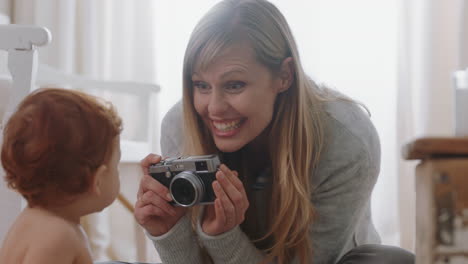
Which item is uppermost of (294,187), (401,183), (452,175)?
(452,175)

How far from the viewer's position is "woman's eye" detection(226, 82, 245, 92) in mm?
1081

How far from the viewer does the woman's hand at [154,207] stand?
1.08 metres

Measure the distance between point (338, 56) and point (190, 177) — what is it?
4.21 ft

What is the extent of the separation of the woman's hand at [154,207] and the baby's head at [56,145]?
23 cm

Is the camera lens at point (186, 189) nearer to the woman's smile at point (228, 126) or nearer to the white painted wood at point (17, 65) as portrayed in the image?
the woman's smile at point (228, 126)

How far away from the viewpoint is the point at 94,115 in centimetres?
83

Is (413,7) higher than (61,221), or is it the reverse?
(413,7)

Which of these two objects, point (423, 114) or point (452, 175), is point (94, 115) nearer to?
point (452, 175)

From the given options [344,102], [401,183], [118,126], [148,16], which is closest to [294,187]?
[344,102]

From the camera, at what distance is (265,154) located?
49.1 inches

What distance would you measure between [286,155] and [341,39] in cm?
112

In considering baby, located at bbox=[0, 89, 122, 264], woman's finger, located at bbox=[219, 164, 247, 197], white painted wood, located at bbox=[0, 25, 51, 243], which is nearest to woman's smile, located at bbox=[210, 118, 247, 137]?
woman's finger, located at bbox=[219, 164, 247, 197]

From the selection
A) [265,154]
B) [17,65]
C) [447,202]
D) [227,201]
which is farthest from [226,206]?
[17,65]

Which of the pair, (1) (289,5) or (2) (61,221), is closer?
(2) (61,221)
